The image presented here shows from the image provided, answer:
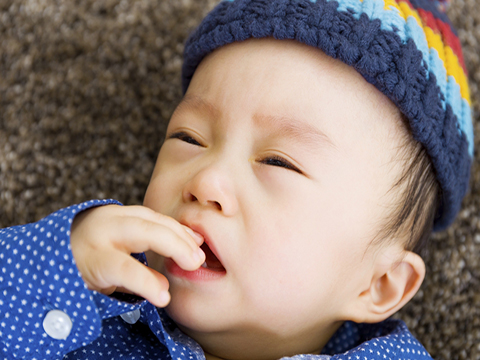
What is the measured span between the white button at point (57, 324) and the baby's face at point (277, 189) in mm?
239

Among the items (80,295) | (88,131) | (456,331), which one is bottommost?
(88,131)

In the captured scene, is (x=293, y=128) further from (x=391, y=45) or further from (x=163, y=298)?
(x=163, y=298)

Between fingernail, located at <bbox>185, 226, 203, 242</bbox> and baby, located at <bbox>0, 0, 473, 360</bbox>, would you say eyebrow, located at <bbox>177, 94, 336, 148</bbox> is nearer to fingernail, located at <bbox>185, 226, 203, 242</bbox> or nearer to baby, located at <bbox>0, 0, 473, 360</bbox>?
baby, located at <bbox>0, 0, 473, 360</bbox>

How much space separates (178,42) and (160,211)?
2.80ft

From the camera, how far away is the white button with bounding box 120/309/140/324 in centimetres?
118

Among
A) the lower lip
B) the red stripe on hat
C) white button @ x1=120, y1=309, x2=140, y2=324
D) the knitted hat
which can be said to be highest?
the red stripe on hat

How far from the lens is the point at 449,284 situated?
1617mm

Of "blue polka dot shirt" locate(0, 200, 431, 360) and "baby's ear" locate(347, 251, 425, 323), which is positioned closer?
"blue polka dot shirt" locate(0, 200, 431, 360)

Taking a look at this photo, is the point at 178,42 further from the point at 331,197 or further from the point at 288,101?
the point at 331,197

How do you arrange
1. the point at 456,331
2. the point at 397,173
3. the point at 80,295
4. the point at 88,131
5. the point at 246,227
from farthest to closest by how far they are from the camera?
the point at 88,131
the point at 456,331
the point at 397,173
the point at 246,227
the point at 80,295

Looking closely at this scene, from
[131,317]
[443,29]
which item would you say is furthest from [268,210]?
[443,29]

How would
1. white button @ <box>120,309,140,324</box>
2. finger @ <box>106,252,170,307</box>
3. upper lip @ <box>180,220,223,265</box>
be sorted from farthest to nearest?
1. white button @ <box>120,309,140,324</box>
2. upper lip @ <box>180,220,223,265</box>
3. finger @ <box>106,252,170,307</box>

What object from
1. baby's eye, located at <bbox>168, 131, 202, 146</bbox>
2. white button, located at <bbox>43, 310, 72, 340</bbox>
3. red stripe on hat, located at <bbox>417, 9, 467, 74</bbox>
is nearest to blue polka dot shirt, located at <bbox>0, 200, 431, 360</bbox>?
white button, located at <bbox>43, 310, 72, 340</bbox>

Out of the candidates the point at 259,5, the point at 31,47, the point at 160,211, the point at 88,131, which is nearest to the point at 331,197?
the point at 160,211
